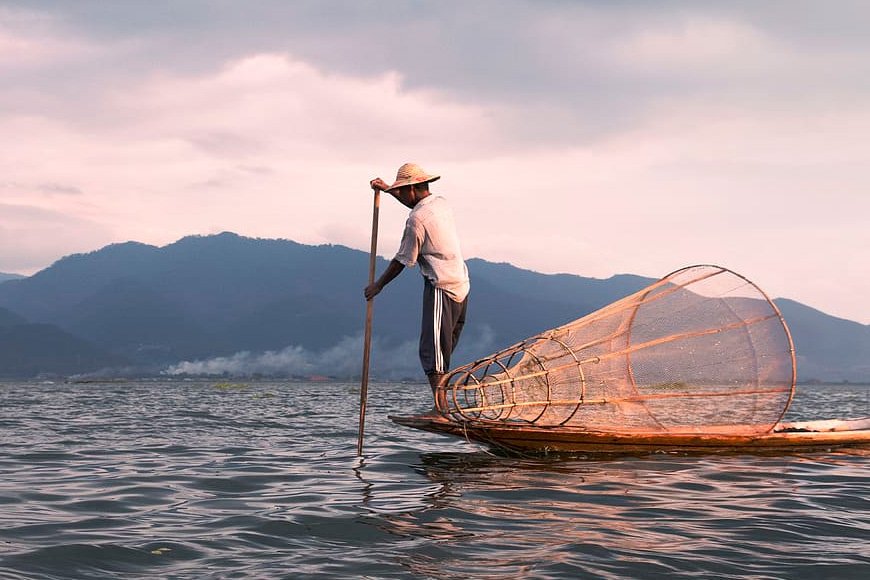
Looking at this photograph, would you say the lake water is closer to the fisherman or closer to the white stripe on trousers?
the white stripe on trousers

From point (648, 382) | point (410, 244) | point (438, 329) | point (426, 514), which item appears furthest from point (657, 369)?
point (426, 514)

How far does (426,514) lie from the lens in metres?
5.71

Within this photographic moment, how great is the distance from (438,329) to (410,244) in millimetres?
882

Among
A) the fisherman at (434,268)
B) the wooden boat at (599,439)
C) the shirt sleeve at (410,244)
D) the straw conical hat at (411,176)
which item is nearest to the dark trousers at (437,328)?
the fisherman at (434,268)

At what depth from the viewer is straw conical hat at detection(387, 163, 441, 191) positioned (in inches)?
342

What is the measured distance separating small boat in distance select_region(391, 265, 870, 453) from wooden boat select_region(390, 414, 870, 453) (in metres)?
0.01

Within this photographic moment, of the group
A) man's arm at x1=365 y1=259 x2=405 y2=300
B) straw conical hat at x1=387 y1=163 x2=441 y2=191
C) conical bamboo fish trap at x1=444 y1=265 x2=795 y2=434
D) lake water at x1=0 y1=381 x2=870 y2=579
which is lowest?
lake water at x1=0 y1=381 x2=870 y2=579

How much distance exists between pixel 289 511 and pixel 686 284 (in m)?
5.04

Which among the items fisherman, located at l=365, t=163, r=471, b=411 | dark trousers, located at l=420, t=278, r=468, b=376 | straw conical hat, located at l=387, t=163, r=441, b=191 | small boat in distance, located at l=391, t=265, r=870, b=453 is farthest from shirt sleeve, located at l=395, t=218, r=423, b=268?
small boat in distance, located at l=391, t=265, r=870, b=453

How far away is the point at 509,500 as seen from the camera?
245 inches

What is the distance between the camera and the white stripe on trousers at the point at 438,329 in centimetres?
842

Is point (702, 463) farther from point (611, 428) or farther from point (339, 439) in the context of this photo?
point (339, 439)

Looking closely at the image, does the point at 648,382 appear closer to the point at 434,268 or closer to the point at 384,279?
the point at 434,268

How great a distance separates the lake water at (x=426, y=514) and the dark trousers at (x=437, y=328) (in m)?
1.00
